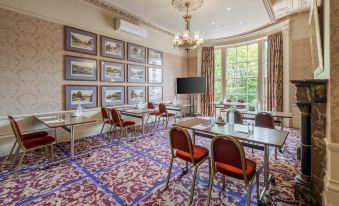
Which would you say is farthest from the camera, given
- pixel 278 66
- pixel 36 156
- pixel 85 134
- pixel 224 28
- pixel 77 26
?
pixel 224 28

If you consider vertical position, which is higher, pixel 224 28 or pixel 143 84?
pixel 224 28

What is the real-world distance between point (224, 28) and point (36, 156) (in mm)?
6796

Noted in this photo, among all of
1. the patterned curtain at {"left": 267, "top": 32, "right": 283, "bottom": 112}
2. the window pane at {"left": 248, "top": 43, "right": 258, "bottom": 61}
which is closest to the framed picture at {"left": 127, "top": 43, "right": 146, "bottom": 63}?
the window pane at {"left": 248, "top": 43, "right": 258, "bottom": 61}

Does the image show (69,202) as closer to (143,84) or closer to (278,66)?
(143,84)

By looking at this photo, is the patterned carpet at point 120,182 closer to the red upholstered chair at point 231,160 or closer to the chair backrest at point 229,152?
the red upholstered chair at point 231,160

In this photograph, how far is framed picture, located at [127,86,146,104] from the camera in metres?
5.69

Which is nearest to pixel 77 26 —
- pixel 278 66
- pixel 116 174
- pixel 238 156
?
pixel 116 174

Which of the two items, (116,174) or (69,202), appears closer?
(69,202)

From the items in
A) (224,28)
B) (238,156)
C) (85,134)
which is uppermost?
(224,28)

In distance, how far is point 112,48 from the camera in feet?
16.8

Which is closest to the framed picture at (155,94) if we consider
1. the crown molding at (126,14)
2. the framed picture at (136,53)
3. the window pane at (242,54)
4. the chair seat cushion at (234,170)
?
the framed picture at (136,53)

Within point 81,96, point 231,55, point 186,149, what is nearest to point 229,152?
point 186,149

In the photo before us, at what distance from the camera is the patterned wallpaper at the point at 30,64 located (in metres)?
3.34

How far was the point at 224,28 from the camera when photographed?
6324mm
